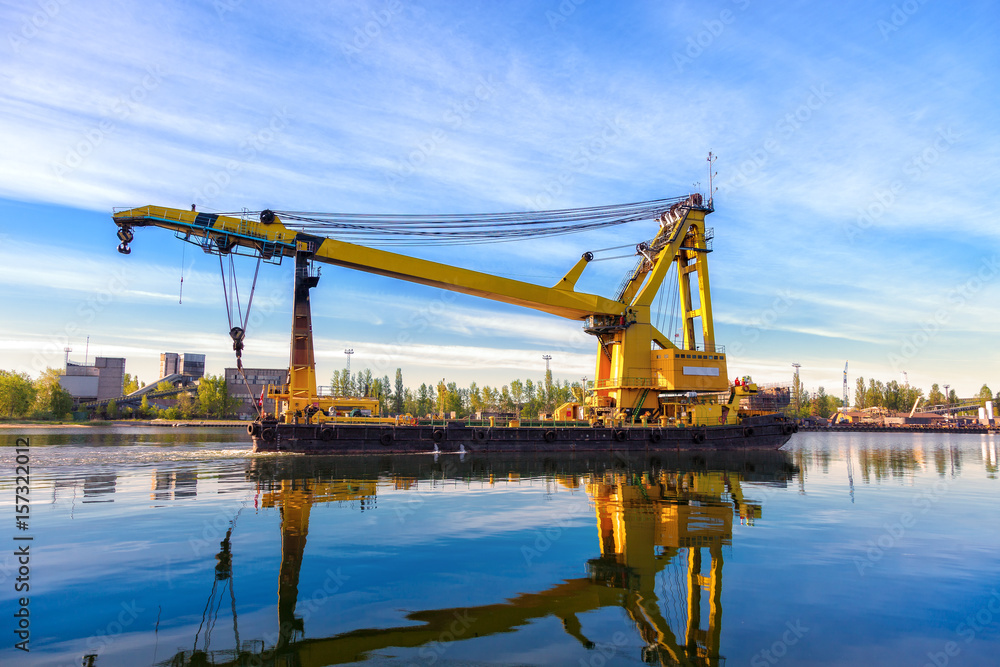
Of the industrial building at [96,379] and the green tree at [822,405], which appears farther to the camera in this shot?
the green tree at [822,405]

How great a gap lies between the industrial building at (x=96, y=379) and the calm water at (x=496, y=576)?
106346mm

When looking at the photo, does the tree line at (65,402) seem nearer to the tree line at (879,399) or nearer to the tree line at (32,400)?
the tree line at (32,400)

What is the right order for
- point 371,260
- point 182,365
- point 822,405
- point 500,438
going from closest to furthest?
point 371,260 < point 500,438 < point 182,365 < point 822,405

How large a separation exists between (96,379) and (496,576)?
123 meters

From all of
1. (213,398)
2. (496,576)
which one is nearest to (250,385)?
(213,398)

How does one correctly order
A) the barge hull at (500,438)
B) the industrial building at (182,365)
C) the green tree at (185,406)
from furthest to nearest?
1. the industrial building at (182,365)
2. the green tree at (185,406)
3. the barge hull at (500,438)

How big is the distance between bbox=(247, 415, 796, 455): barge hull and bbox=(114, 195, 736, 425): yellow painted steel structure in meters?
1.31

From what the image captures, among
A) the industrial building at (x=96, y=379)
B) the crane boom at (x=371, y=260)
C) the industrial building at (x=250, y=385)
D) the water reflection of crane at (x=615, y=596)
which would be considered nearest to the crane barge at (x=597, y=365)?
the crane boom at (x=371, y=260)

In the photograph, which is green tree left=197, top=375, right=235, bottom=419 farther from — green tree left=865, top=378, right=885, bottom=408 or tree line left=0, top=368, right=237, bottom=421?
green tree left=865, top=378, right=885, bottom=408

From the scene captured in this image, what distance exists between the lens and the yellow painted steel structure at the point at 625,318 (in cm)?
2980

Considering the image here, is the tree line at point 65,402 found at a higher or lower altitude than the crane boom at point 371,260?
lower

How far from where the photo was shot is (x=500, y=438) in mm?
32969

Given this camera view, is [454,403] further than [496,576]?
Yes

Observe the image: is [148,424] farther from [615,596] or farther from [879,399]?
[879,399]
